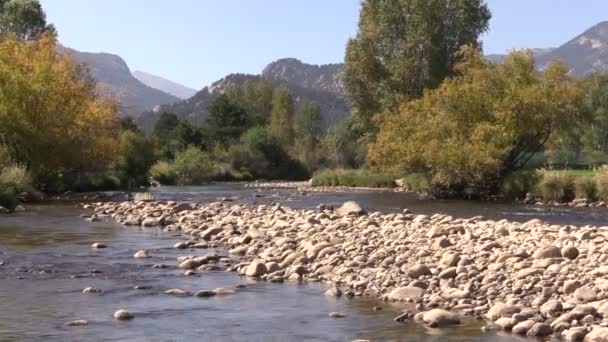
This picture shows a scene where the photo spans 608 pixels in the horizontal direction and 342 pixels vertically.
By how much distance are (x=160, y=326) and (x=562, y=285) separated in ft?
16.3

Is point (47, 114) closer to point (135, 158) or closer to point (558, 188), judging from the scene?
point (135, 158)

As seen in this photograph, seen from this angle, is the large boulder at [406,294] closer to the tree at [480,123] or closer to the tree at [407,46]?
the tree at [480,123]

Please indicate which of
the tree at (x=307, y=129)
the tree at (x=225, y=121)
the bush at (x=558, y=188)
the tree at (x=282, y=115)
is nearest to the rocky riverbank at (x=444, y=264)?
the bush at (x=558, y=188)

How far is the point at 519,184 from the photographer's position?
3291 cm

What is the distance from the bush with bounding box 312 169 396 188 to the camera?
4566 centimetres

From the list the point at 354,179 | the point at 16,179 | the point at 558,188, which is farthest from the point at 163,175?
the point at 558,188

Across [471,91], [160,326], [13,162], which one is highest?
[471,91]

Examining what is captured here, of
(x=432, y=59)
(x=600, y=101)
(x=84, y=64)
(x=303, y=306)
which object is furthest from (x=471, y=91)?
(x=600, y=101)

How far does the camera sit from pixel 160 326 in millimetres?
9656

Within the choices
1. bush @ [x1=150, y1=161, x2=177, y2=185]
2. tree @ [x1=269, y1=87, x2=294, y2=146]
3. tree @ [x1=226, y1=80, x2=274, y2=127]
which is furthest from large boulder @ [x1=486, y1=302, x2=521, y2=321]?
tree @ [x1=226, y1=80, x2=274, y2=127]

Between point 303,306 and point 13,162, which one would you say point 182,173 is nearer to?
point 13,162

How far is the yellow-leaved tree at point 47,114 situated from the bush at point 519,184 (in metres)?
17.8

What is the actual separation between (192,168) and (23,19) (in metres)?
14.7

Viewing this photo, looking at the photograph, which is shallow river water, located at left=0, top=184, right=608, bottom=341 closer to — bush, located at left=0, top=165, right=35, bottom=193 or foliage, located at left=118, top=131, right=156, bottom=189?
bush, located at left=0, top=165, right=35, bottom=193
